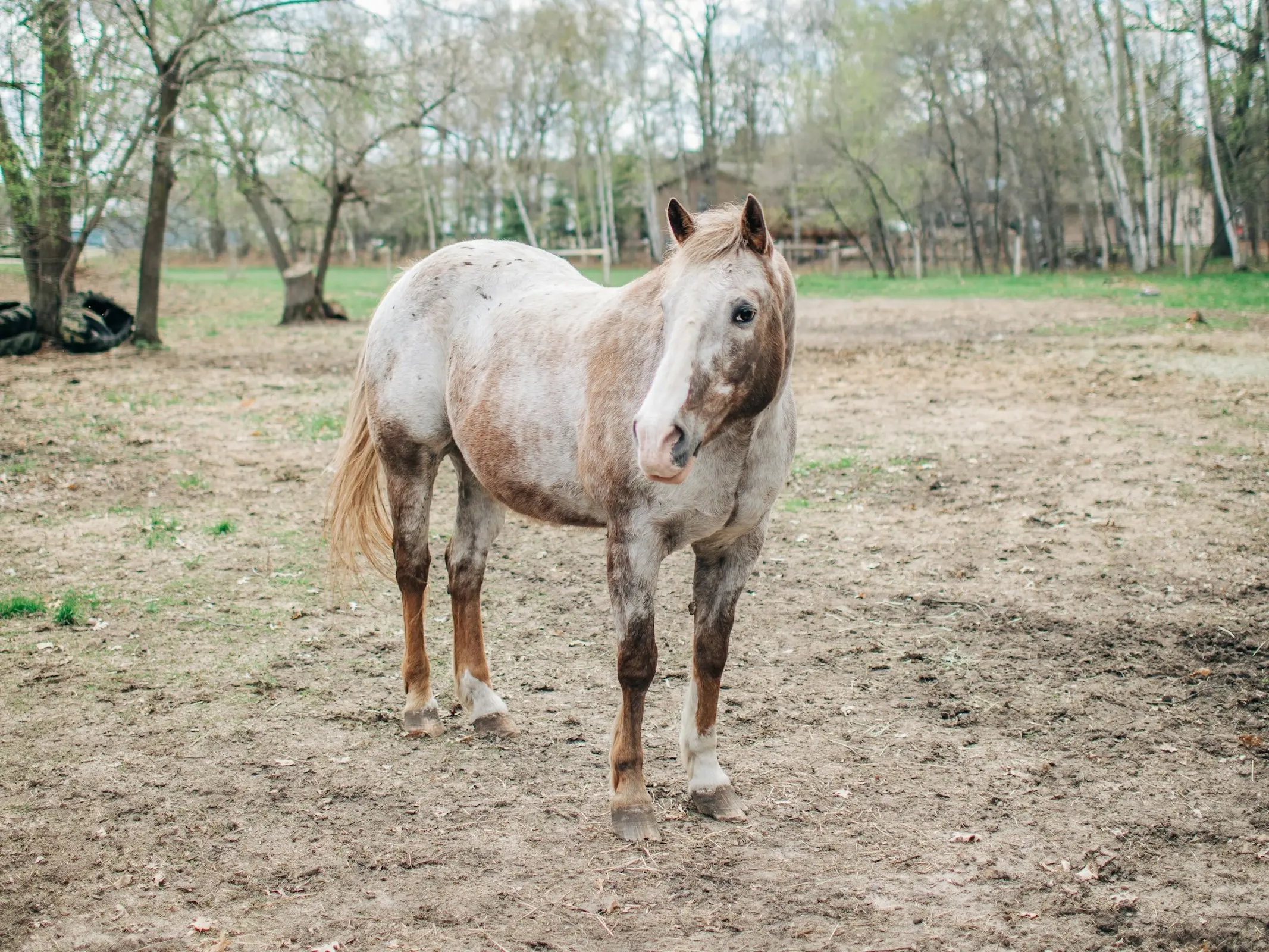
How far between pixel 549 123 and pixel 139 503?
165 ft

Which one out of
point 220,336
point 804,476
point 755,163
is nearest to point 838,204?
point 755,163

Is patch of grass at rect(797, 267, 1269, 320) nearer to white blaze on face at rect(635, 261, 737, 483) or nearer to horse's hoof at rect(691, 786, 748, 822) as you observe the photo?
horse's hoof at rect(691, 786, 748, 822)

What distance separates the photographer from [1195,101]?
30.7m

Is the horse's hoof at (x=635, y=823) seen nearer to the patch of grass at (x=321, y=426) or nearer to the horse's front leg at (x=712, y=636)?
the horse's front leg at (x=712, y=636)

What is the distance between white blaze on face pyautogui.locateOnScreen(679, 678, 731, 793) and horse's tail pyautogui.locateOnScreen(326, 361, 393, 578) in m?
1.71

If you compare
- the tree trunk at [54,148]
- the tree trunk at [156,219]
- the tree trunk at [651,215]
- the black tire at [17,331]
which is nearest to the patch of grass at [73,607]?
the tree trunk at [54,148]

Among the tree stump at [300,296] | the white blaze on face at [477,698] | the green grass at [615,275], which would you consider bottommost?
the white blaze on face at [477,698]

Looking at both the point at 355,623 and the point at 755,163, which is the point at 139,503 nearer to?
the point at 355,623

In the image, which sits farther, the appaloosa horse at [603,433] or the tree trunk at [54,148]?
→ the tree trunk at [54,148]

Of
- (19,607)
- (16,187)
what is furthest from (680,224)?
(16,187)

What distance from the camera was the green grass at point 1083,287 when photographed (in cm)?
1993

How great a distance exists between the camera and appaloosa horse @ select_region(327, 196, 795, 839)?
2.74 meters

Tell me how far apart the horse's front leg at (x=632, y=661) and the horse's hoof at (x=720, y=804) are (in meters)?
0.18

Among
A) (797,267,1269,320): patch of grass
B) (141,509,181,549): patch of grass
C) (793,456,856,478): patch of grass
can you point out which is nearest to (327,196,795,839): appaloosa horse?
(141,509,181,549): patch of grass
